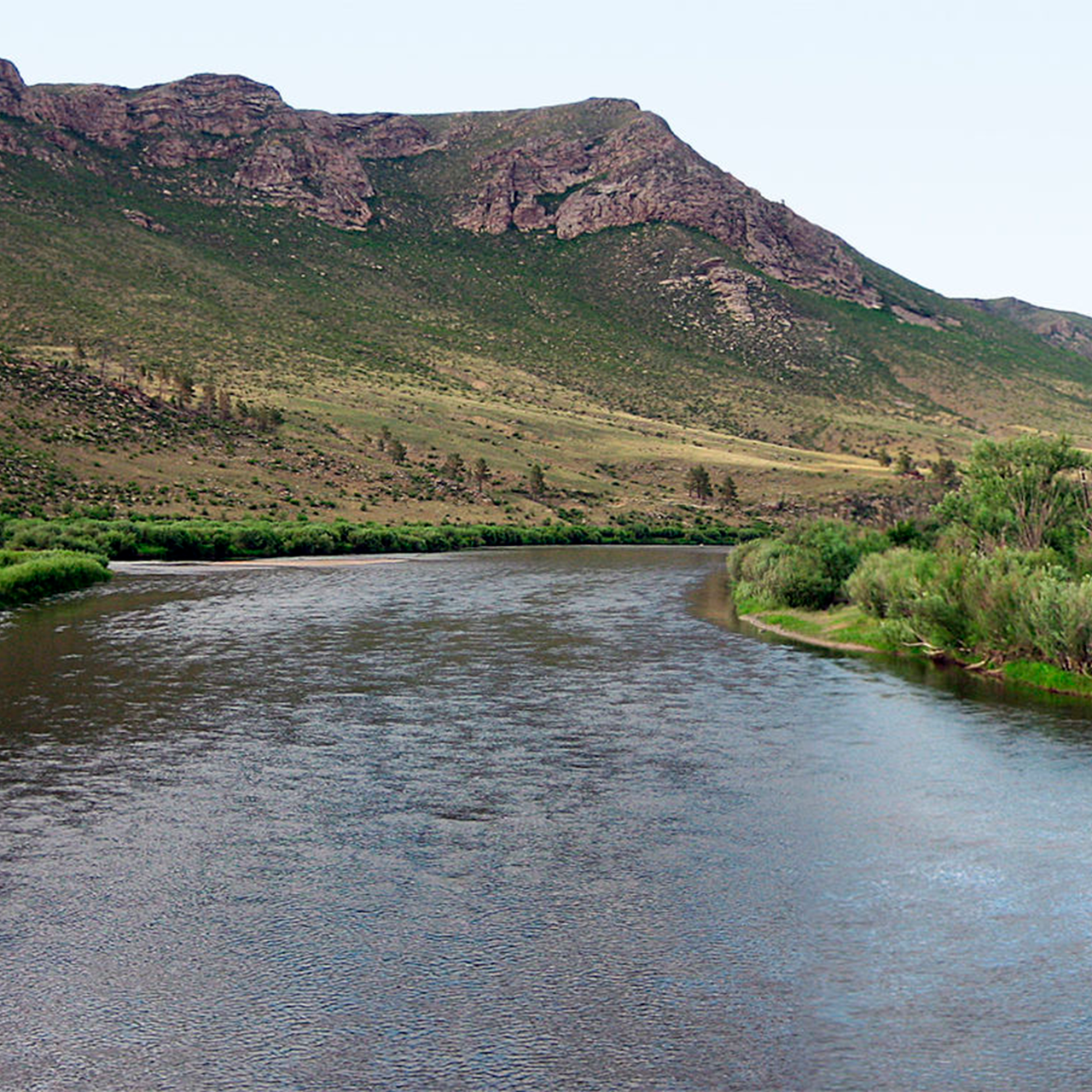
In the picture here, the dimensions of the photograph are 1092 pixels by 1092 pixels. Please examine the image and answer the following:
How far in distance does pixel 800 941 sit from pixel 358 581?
46.0 metres

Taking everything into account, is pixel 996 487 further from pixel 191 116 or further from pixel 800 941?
pixel 191 116

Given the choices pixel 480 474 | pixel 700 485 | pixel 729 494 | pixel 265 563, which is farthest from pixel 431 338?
pixel 265 563

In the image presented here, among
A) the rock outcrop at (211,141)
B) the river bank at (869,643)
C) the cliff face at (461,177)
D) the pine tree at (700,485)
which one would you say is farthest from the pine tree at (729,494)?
the rock outcrop at (211,141)

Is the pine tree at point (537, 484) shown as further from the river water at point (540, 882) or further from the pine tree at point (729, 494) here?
the river water at point (540, 882)

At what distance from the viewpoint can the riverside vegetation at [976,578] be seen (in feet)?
90.3

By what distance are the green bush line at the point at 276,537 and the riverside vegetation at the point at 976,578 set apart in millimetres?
33905

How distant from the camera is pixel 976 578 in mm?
30016

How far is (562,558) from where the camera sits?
244 ft

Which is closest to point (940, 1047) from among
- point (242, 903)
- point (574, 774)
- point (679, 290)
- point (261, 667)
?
point (242, 903)

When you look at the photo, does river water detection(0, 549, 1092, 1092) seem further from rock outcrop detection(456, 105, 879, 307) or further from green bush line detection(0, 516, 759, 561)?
rock outcrop detection(456, 105, 879, 307)

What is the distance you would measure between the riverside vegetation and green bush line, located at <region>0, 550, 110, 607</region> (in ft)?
89.6

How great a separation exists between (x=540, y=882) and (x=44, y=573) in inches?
1620

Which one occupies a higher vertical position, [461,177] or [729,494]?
[461,177]

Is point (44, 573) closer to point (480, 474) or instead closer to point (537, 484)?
point (480, 474)
